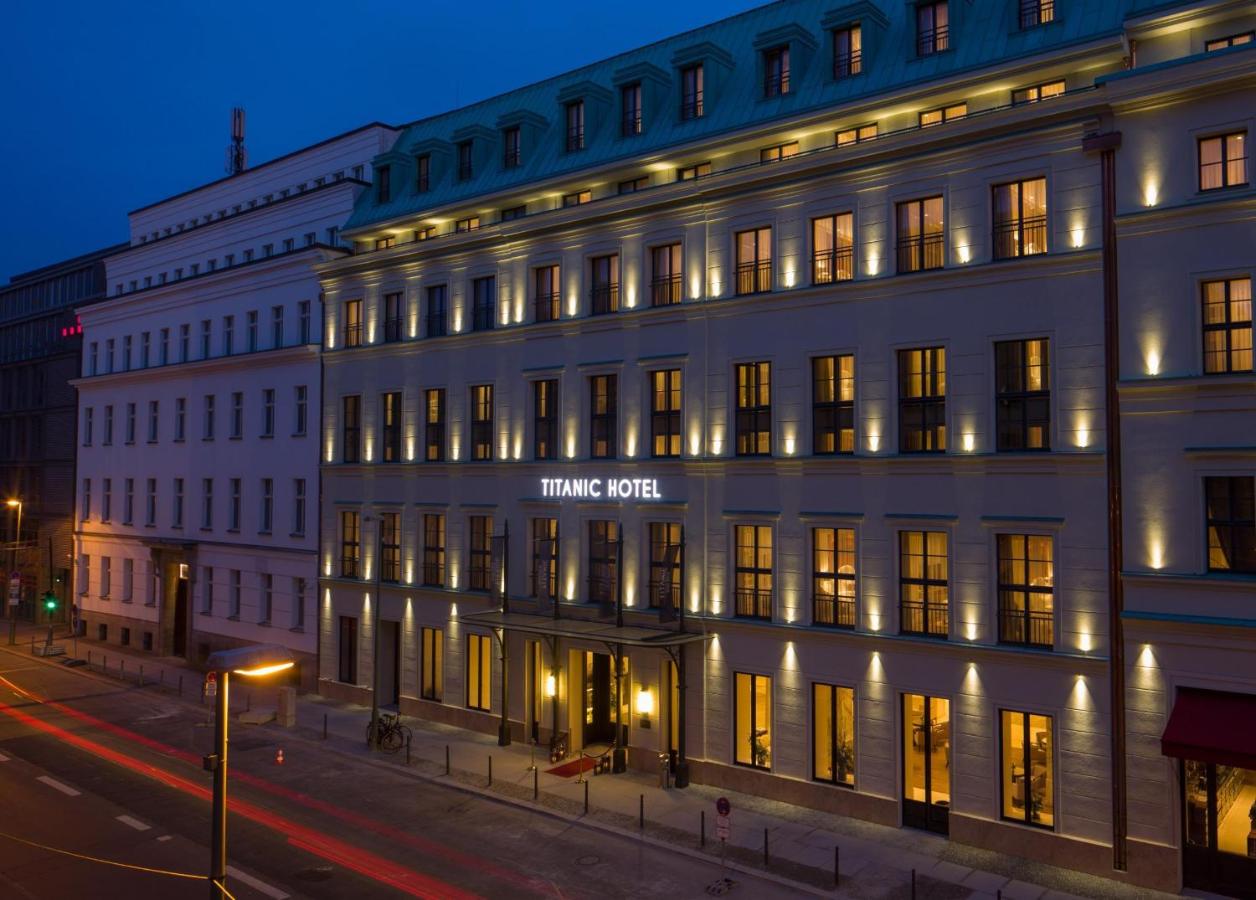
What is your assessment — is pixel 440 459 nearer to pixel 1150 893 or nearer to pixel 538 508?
pixel 538 508

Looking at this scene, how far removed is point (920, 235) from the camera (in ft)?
86.8

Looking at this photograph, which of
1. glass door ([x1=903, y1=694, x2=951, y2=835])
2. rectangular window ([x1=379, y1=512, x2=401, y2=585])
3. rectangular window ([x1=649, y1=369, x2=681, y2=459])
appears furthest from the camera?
rectangular window ([x1=379, y1=512, x2=401, y2=585])

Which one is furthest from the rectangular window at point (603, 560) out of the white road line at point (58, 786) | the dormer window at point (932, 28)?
the dormer window at point (932, 28)

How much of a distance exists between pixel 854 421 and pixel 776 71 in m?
11.9

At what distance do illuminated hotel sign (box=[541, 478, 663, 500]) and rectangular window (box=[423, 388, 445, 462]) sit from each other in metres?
5.90

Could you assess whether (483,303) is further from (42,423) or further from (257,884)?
(42,423)

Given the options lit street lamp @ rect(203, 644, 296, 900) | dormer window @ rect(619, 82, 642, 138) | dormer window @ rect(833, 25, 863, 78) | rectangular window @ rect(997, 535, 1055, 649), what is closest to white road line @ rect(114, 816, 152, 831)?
lit street lamp @ rect(203, 644, 296, 900)

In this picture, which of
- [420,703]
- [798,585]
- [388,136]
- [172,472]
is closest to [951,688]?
[798,585]

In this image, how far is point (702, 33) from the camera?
35.6 m

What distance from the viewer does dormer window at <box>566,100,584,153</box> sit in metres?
35.9

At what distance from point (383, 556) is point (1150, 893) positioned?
95.6 feet

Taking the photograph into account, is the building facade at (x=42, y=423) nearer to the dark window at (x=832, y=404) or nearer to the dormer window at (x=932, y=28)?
the dark window at (x=832, y=404)

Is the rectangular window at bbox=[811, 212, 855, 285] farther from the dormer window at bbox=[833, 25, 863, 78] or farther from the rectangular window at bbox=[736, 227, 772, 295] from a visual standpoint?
the dormer window at bbox=[833, 25, 863, 78]

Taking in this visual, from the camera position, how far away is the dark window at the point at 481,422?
3700cm
